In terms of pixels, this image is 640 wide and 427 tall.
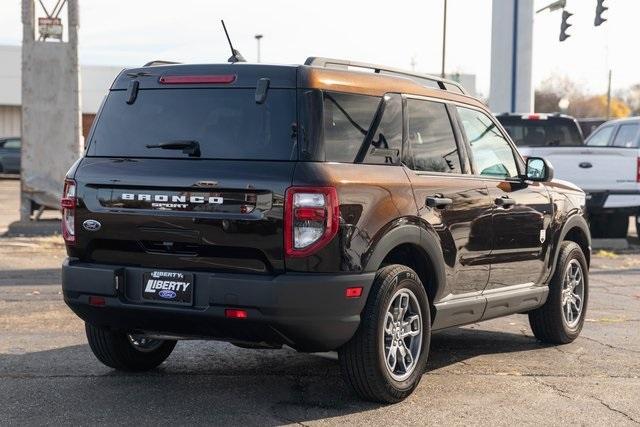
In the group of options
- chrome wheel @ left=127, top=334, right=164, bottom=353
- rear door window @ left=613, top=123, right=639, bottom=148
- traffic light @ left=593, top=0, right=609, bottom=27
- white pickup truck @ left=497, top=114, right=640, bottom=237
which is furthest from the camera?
traffic light @ left=593, top=0, right=609, bottom=27

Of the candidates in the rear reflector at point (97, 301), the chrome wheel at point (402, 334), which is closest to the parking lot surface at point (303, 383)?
the chrome wheel at point (402, 334)

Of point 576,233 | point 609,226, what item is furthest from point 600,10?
point 576,233

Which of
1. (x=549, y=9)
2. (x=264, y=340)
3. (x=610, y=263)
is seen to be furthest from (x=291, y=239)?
(x=549, y=9)

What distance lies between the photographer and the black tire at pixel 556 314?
8.03 meters

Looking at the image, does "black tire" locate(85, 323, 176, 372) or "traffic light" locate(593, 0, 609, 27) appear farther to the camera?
"traffic light" locate(593, 0, 609, 27)

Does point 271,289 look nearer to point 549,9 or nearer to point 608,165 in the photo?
point 608,165

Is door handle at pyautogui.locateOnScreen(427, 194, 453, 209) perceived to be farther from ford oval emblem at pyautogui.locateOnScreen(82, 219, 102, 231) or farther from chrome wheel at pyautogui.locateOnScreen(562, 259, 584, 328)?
chrome wheel at pyautogui.locateOnScreen(562, 259, 584, 328)

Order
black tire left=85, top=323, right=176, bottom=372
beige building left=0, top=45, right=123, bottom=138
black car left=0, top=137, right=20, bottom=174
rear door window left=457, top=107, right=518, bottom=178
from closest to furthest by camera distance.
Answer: black tire left=85, top=323, right=176, bottom=372, rear door window left=457, top=107, right=518, bottom=178, black car left=0, top=137, right=20, bottom=174, beige building left=0, top=45, right=123, bottom=138

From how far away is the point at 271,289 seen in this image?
5352 millimetres

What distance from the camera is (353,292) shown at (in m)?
5.56

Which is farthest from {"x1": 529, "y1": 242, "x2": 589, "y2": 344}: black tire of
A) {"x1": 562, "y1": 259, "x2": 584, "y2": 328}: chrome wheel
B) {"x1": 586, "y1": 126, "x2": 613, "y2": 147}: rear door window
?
{"x1": 586, "y1": 126, "x2": 613, "y2": 147}: rear door window

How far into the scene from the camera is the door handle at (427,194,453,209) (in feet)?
20.5

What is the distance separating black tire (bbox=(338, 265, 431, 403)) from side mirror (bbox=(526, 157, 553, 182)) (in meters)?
2.08

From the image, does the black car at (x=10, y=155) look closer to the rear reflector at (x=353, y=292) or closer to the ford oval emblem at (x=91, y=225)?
the ford oval emblem at (x=91, y=225)
